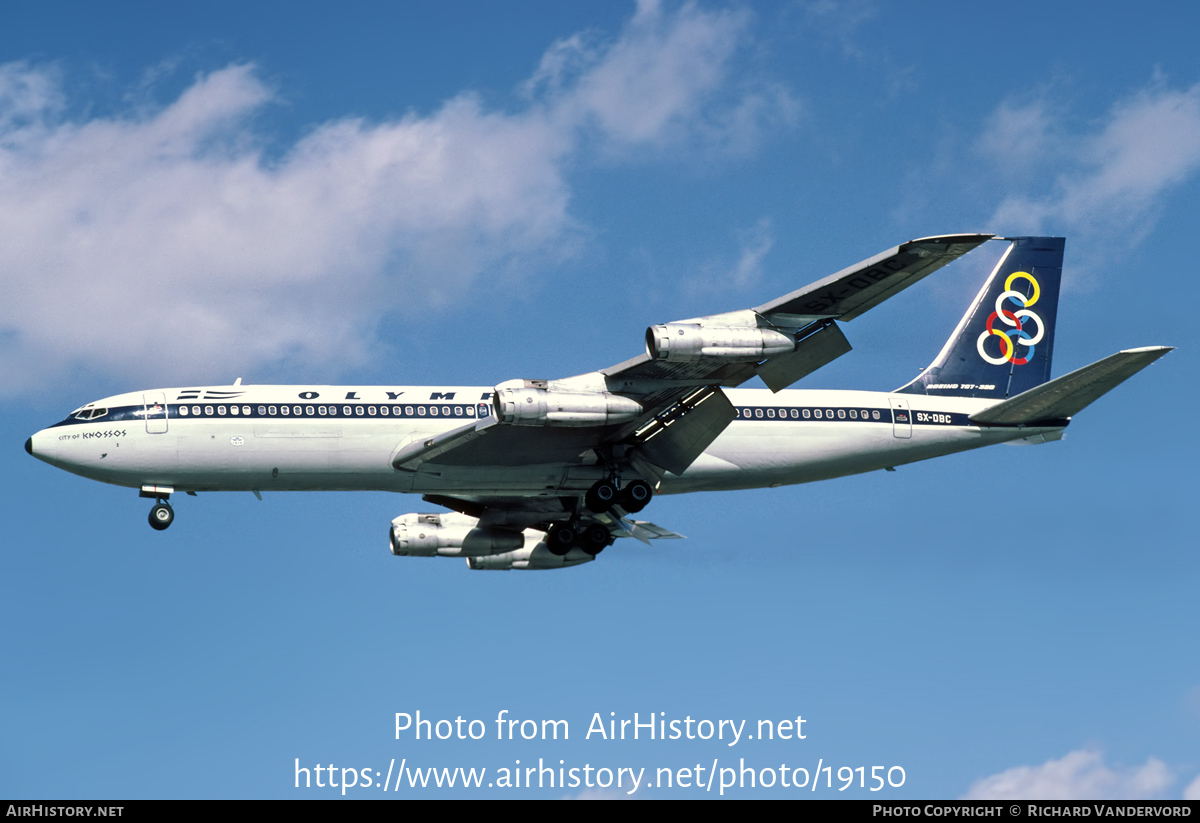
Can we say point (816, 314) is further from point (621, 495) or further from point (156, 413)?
point (156, 413)

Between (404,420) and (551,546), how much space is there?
8507 millimetres

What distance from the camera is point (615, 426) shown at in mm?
44000

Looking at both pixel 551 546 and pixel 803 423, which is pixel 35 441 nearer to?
pixel 551 546

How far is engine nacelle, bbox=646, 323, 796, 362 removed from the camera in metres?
38.9

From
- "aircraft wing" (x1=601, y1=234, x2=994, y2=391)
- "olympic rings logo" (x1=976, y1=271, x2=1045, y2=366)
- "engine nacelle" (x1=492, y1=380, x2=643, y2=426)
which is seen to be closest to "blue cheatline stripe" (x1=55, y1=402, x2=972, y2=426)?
"engine nacelle" (x1=492, y1=380, x2=643, y2=426)

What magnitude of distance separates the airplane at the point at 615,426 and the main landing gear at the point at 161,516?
92 mm

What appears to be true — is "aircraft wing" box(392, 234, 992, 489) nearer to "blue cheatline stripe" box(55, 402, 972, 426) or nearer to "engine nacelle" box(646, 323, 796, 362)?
"engine nacelle" box(646, 323, 796, 362)

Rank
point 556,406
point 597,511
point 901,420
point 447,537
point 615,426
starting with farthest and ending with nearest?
point 447,537 < point 901,420 < point 597,511 < point 615,426 < point 556,406

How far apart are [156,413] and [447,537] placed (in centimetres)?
1221

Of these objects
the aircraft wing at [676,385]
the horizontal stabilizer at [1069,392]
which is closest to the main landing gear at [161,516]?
the aircraft wing at [676,385]

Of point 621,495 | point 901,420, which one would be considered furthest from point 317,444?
point 901,420

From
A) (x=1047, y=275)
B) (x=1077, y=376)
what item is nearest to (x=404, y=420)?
(x=1077, y=376)
